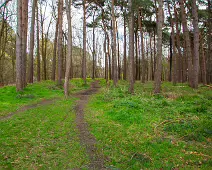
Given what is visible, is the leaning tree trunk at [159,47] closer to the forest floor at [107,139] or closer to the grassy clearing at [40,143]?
the forest floor at [107,139]

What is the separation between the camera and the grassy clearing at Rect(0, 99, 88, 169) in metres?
3.79

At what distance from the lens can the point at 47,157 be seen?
4.04 meters

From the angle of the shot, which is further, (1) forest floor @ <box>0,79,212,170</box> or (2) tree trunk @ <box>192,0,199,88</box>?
(2) tree trunk @ <box>192,0,199,88</box>

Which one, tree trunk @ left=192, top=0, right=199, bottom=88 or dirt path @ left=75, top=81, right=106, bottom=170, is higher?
tree trunk @ left=192, top=0, right=199, bottom=88

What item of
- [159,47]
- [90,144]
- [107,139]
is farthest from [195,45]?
[90,144]

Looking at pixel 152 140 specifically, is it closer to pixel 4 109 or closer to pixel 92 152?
pixel 92 152

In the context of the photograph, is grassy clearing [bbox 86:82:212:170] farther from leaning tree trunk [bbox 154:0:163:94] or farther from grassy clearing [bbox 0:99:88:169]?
leaning tree trunk [bbox 154:0:163:94]

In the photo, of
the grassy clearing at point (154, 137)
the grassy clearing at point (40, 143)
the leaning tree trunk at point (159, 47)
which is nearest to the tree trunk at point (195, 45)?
the leaning tree trunk at point (159, 47)

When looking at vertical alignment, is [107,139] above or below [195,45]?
below

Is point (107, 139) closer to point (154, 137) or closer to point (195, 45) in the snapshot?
point (154, 137)

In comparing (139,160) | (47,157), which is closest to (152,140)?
(139,160)

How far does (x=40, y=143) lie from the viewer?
15.6 ft

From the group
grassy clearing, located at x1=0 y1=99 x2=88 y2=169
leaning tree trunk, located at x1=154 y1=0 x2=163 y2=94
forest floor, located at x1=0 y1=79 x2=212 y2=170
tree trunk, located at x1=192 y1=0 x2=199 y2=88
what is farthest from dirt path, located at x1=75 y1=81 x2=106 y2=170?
tree trunk, located at x1=192 y1=0 x2=199 y2=88

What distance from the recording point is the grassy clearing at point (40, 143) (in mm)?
3785
